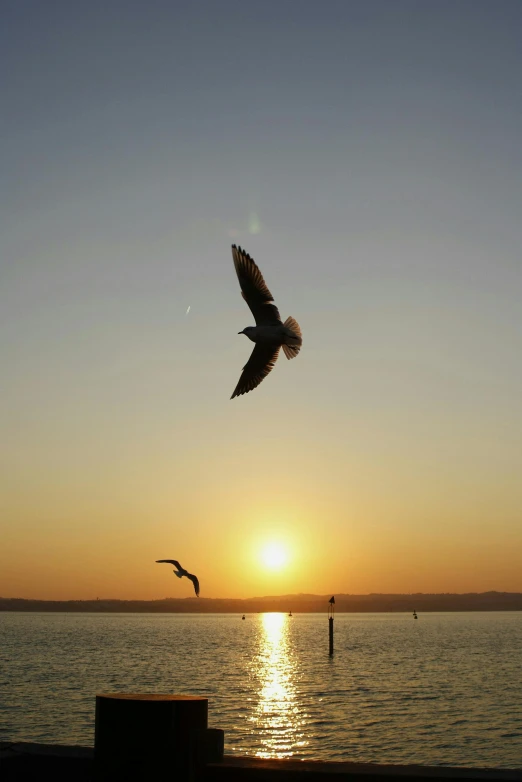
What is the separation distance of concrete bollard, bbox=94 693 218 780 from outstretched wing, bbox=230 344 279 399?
27.6 ft

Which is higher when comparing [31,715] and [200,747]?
[200,747]

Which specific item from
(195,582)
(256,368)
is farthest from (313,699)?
(256,368)

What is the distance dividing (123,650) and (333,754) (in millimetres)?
68819

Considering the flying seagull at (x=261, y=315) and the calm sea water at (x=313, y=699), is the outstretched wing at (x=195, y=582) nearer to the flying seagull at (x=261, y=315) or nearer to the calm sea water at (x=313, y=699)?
the flying seagull at (x=261, y=315)

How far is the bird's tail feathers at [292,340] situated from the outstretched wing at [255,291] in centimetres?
34

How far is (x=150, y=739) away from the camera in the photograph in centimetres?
764

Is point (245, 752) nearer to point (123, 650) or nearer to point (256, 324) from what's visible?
point (256, 324)

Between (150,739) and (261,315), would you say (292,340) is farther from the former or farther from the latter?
(150,739)

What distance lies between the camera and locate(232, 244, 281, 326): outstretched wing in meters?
15.0

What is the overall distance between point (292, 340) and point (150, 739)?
870 centimetres

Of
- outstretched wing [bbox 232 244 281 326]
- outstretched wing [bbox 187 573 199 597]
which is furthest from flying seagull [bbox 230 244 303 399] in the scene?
outstretched wing [bbox 187 573 199 597]

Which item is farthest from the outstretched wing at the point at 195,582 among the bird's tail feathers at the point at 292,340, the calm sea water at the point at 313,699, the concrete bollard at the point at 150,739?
the calm sea water at the point at 313,699

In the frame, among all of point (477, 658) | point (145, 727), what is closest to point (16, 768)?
point (145, 727)

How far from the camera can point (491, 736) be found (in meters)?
31.9
